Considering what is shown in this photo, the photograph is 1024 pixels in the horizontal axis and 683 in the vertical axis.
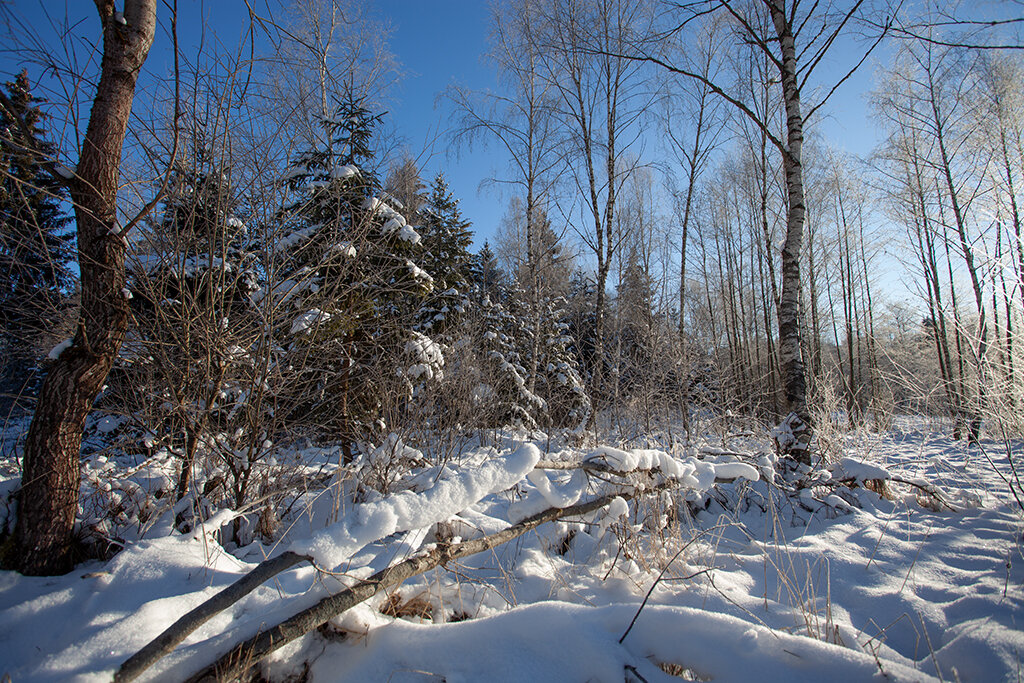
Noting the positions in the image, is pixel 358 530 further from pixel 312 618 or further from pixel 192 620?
pixel 192 620

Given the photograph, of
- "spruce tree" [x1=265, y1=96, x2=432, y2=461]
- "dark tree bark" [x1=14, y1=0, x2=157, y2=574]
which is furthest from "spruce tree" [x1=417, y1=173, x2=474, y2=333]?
"dark tree bark" [x1=14, y1=0, x2=157, y2=574]

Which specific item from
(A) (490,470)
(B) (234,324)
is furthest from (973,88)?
(B) (234,324)

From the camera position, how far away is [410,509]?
151cm

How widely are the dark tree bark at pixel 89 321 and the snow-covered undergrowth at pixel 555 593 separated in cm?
23

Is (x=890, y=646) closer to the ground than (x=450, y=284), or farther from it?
closer to the ground

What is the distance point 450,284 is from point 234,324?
8.02 metres

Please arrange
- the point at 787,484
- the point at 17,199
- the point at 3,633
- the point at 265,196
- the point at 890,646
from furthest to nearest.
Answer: the point at 787,484 < the point at 265,196 < the point at 17,199 < the point at 890,646 < the point at 3,633

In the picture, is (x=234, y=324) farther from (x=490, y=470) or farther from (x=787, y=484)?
(x=787, y=484)

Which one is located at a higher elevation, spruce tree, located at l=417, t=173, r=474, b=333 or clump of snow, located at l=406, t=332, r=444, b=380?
spruce tree, located at l=417, t=173, r=474, b=333

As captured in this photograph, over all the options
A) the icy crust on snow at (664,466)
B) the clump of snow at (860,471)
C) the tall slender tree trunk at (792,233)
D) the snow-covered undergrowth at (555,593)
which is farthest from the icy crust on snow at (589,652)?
the tall slender tree trunk at (792,233)

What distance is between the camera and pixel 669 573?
6.84ft

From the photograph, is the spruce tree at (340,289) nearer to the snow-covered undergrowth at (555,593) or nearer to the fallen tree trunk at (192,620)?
the snow-covered undergrowth at (555,593)

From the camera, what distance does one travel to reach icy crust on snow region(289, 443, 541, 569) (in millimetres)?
1244

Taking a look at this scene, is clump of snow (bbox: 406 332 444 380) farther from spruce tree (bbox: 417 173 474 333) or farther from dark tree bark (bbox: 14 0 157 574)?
dark tree bark (bbox: 14 0 157 574)
